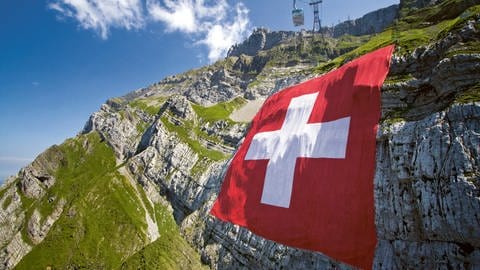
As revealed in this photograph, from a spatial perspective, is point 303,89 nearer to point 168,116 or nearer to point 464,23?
point 464,23

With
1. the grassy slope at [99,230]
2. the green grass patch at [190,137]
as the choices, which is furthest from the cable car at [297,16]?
the grassy slope at [99,230]

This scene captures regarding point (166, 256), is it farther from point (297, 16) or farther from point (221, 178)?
point (297, 16)

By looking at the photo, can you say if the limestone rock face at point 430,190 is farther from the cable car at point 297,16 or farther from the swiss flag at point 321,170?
the cable car at point 297,16

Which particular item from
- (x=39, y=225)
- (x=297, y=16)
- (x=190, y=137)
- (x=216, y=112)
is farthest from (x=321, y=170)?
(x=39, y=225)

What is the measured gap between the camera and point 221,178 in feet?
319

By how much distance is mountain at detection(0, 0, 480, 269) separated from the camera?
55.5 feet

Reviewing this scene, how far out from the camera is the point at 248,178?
19406 millimetres

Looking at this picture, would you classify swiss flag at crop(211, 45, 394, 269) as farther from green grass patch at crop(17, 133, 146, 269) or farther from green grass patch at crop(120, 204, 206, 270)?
green grass patch at crop(17, 133, 146, 269)

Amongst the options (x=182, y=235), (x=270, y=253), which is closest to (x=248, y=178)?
(x=270, y=253)

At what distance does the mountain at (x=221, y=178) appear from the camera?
16906 millimetres

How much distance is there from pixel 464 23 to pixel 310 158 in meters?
16.6

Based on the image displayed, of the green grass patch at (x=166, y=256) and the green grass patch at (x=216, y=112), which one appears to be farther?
the green grass patch at (x=216, y=112)

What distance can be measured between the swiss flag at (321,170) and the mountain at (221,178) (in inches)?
240

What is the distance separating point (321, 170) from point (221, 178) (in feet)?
275
